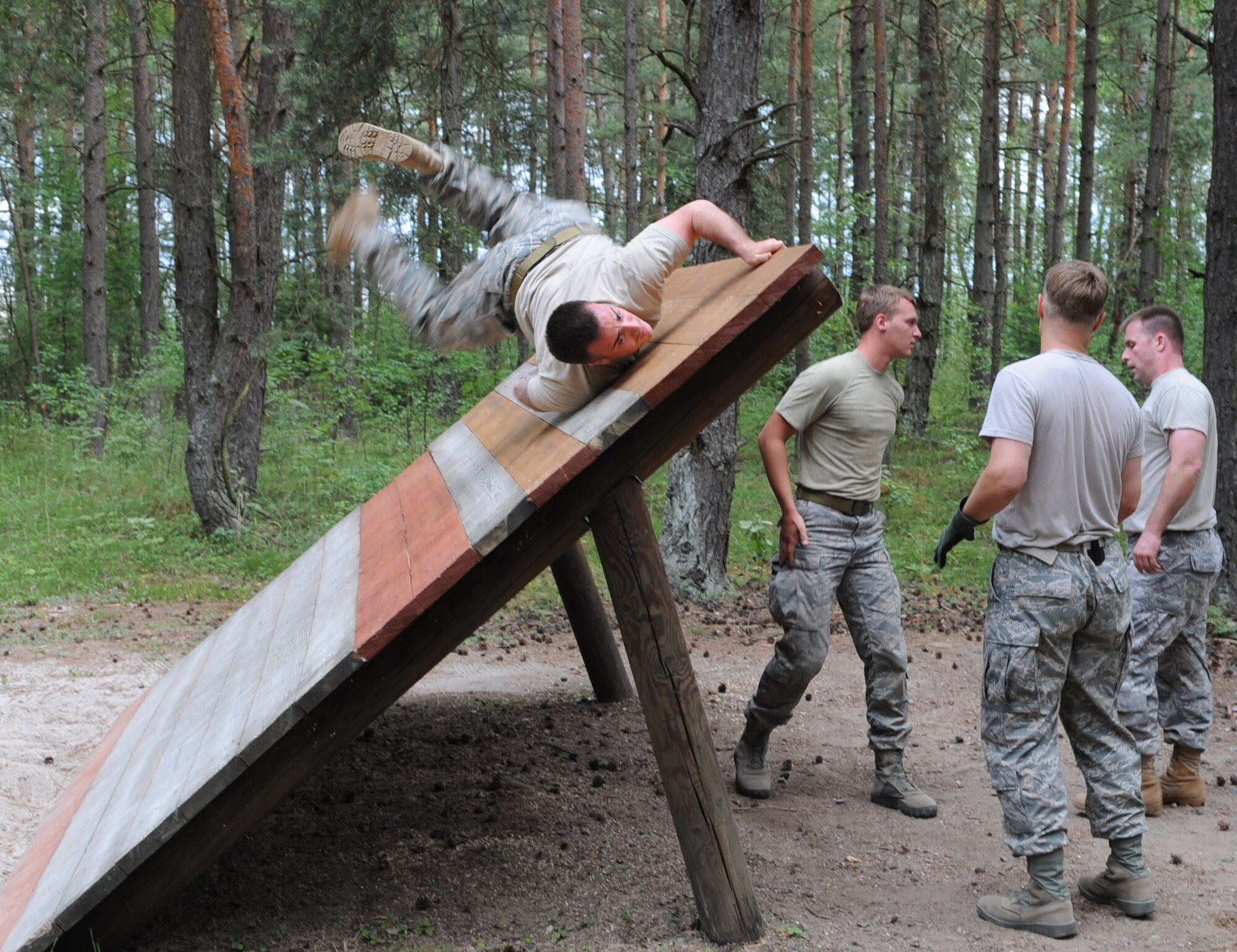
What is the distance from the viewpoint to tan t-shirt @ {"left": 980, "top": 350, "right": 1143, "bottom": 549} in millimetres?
3494

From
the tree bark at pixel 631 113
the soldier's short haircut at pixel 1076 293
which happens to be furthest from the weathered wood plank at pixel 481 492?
the tree bark at pixel 631 113

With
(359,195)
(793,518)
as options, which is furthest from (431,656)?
(359,195)

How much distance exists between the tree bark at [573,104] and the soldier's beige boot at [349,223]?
977 centimetres

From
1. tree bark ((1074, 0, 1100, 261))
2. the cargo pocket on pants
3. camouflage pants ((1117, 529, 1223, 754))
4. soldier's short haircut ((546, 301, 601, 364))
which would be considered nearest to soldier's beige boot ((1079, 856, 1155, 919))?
the cargo pocket on pants

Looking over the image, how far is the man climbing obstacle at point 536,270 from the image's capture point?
3.46m

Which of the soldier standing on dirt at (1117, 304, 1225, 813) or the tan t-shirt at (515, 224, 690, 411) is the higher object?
the tan t-shirt at (515, 224, 690, 411)

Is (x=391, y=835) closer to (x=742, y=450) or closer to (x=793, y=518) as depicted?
(x=793, y=518)

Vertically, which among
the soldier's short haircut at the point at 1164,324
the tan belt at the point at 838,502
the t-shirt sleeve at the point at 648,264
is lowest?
the tan belt at the point at 838,502

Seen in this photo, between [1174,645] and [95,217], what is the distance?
17.9 meters

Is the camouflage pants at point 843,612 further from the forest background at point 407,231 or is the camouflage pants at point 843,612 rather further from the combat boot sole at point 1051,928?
the forest background at point 407,231

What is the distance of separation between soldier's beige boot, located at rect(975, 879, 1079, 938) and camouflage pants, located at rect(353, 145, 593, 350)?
2.87 metres

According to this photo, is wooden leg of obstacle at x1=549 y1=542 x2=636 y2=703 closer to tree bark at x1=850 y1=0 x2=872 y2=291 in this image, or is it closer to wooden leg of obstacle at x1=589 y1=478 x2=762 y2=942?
wooden leg of obstacle at x1=589 y1=478 x2=762 y2=942

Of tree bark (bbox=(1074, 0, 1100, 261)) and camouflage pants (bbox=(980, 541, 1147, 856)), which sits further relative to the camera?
tree bark (bbox=(1074, 0, 1100, 261))

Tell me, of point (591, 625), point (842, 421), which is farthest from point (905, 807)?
point (591, 625)
